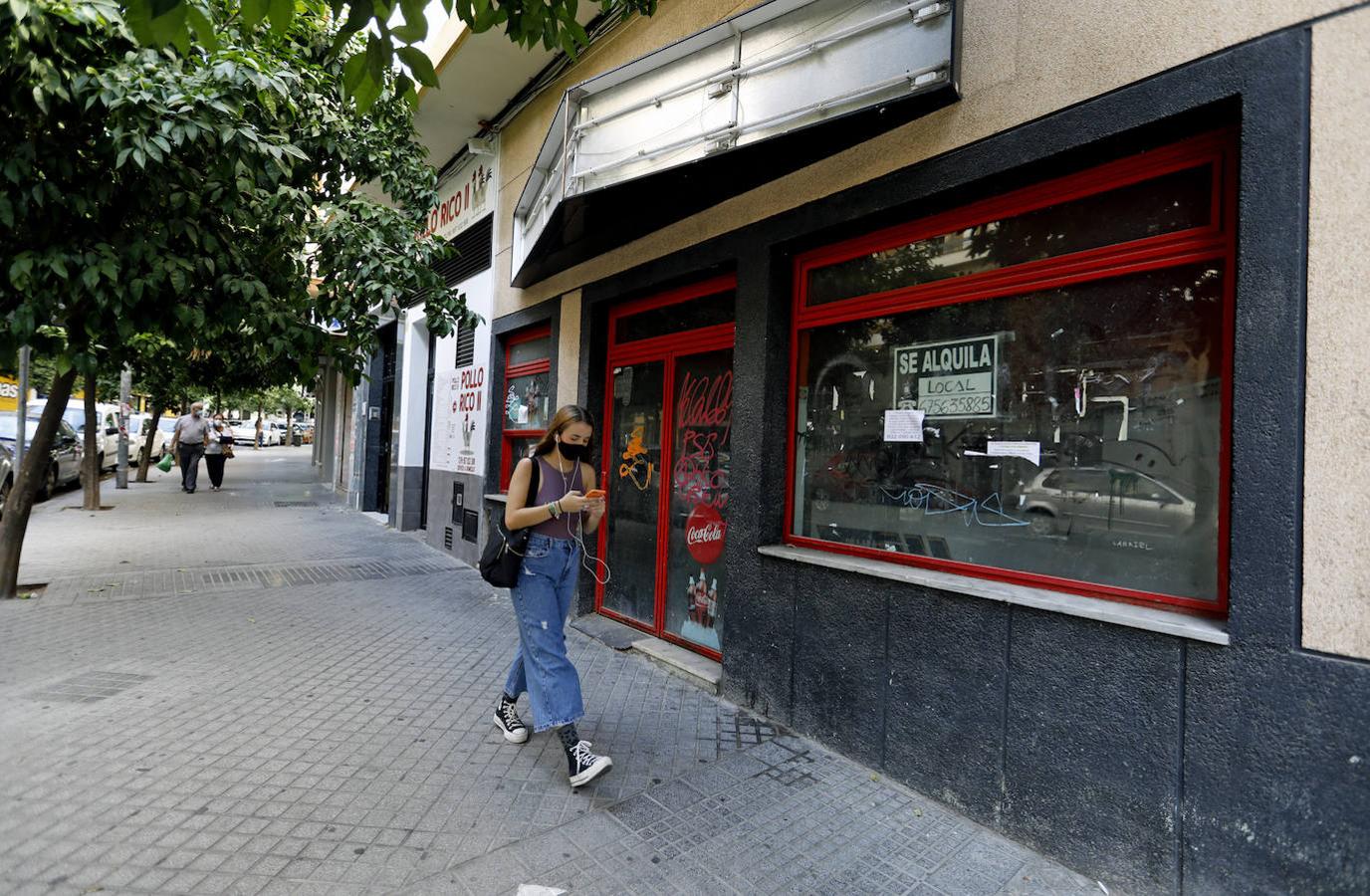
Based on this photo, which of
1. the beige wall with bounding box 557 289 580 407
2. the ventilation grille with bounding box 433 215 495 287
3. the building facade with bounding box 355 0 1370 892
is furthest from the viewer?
the ventilation grille with bounding box 433 215 495 287

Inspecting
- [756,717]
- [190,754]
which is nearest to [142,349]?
[190,754]

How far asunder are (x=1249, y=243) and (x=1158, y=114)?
0.65m

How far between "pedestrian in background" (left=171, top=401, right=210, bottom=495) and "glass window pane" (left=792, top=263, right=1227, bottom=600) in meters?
15.7

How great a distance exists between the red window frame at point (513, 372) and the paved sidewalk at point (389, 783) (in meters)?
2.23

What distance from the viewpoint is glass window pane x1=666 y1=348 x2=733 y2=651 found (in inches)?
194

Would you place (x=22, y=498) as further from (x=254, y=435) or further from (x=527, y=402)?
(x=254, y=435)

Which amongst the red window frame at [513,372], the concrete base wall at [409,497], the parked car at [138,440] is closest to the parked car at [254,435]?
the parked car at [138,440]

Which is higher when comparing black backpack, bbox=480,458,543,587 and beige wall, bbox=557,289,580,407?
beige wall, bbox=557,289,580,407

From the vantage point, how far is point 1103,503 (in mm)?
2902

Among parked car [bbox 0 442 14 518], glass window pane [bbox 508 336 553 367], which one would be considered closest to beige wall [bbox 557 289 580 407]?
glass window pane [bbox 508 336 553 367]

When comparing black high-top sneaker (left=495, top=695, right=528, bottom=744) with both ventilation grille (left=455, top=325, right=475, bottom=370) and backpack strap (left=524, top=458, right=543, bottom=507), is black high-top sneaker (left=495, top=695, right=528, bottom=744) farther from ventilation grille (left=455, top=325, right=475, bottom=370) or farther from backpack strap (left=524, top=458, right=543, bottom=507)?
ventilation grille (left=455, top=325, right=475, bottom=370)

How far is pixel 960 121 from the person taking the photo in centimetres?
326

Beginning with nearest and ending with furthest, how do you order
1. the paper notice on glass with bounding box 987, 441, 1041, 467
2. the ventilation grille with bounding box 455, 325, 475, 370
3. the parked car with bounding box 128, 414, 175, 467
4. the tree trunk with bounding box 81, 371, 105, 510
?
1. the paper notice on glass with bounding box 987, 441, 1041, 467
2. the ventilation grille with bounding box 455, 325, 475, 370
3. the tree trunk with bounding box 81, 371, 105, 510
4. the parked car with bounding box 128, 414, 175, 467

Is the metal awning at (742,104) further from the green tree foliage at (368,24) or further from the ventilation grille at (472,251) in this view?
the ventilation grille at (472,251)
